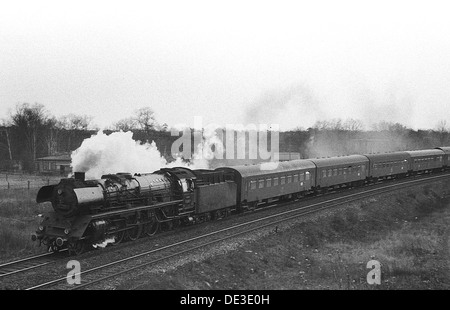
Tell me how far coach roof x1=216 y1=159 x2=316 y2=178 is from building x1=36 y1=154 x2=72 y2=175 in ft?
114

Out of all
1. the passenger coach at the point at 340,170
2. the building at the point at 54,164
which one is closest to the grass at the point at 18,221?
the passenger coach at the point at 340,170

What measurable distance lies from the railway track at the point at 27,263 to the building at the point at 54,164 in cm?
4113

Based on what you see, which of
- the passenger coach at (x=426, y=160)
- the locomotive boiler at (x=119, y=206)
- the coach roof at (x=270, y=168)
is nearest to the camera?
the locomotive boiler at (x=119, y=206)

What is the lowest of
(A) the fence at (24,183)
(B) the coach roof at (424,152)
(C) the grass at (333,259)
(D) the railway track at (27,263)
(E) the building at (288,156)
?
(C) the grass at (333,259)

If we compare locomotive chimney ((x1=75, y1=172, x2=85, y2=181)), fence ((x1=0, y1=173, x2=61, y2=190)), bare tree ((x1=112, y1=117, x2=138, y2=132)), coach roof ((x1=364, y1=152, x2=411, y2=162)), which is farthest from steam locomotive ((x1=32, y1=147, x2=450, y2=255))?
bare tree ((x1=112, y1=117, x2=138, y2=132))

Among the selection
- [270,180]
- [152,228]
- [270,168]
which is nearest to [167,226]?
[152,228]

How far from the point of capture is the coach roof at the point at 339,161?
31734mm

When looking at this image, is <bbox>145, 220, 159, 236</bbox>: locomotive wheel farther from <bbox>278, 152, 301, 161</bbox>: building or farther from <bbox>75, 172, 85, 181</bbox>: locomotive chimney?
<bbox>278, 152, 301, 161</bbox>: building

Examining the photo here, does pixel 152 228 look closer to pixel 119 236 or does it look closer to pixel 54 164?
pixel 119 236

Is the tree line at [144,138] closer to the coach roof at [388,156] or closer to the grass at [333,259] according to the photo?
the coach roof at [388,156]

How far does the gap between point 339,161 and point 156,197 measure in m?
19.9

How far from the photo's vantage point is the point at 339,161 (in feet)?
112
